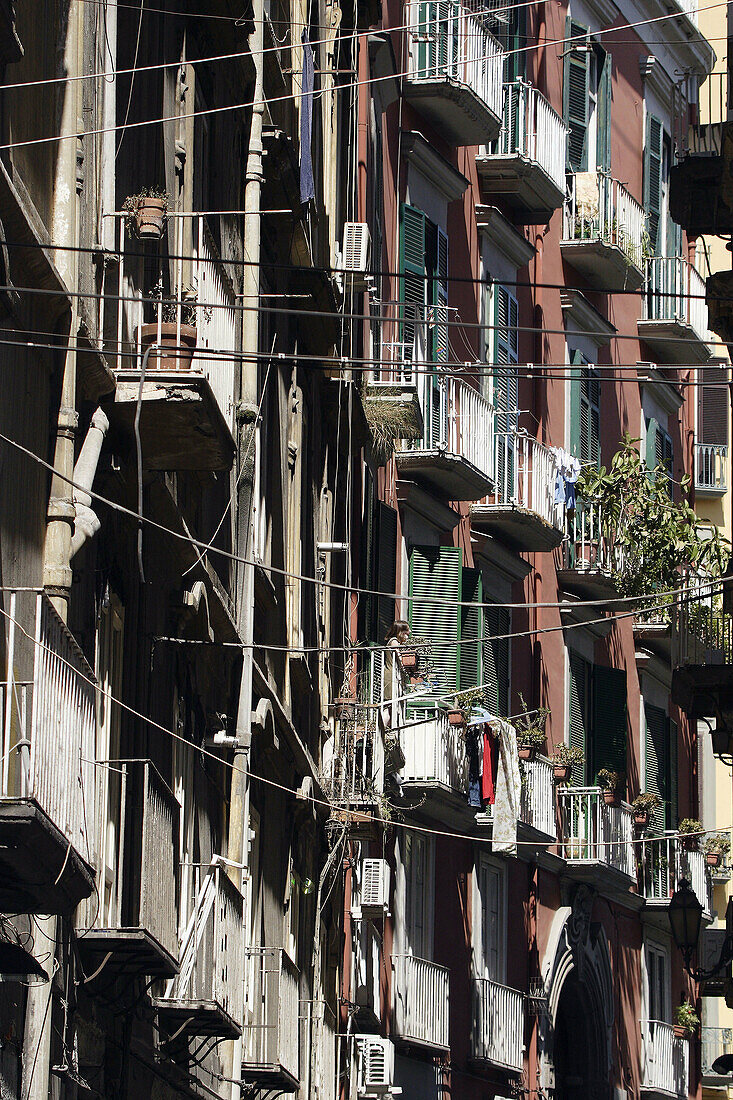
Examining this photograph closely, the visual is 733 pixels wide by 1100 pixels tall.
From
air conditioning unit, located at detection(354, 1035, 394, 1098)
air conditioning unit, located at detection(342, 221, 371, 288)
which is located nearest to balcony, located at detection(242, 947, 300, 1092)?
air conditioning unit, located at detection(354, 1035, 394, 1098)

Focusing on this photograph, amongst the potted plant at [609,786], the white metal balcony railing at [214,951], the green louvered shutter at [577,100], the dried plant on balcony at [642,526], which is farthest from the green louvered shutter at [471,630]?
the white metal balcony railing at [214,951]

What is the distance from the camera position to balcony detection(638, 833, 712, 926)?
36.7 m

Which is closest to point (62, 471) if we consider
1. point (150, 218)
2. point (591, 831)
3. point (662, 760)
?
point (150, 218)

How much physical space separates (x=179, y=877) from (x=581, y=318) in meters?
22.9

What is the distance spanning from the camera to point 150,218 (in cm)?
1243

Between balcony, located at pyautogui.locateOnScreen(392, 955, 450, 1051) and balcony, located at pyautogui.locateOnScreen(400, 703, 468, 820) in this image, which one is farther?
balcony, located at pyautogui.locateOnScreen(400, 703, 468, 820)

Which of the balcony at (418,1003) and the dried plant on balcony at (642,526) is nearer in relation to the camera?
the balcony at (418,1003)

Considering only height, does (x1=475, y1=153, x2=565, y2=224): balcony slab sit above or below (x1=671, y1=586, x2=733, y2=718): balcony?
above

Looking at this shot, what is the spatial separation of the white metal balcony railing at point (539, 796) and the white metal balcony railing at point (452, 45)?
922cm

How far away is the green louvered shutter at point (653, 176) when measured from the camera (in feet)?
132

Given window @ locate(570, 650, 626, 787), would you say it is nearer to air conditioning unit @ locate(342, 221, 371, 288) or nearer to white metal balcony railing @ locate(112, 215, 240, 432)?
air conditioning unit @ locate(342, 221, 371, 288)

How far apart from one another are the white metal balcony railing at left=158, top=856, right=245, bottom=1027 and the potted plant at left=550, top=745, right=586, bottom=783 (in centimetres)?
1743

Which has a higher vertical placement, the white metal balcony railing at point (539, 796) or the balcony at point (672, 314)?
the balcony at point (672, 314)

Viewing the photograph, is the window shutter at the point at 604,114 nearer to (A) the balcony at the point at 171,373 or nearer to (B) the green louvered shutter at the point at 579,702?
(B) the green louvered shutter at the point at 579,702
